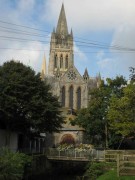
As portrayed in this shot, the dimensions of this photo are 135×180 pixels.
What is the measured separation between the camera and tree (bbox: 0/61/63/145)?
4203cm

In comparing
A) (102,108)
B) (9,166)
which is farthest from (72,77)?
(9,166)

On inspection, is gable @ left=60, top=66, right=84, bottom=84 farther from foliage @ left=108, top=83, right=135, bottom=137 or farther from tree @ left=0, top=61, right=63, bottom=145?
foliage @ left=108, top=83, right=135, bottom=137

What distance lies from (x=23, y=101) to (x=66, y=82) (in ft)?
214

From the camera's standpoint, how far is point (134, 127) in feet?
135

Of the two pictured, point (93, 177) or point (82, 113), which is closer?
point (93, 177)

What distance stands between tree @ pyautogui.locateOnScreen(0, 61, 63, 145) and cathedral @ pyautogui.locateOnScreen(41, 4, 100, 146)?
16966 mm

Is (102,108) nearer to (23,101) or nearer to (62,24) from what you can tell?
(23,101)

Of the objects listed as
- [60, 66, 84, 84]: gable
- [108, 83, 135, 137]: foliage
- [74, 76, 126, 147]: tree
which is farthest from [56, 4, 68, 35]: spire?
[108, 83, 135, 137]: foliage

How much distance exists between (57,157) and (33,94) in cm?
892

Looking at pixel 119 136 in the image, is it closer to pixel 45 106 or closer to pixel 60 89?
pixel 45 106

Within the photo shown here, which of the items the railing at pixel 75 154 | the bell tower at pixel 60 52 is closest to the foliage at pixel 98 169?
the railing at pixel 75 154

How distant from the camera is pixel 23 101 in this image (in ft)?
141

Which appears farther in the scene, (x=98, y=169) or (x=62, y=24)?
(x=62, y=24)

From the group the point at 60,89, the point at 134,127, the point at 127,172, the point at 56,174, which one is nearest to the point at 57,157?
the point at 56,174
